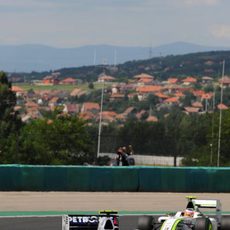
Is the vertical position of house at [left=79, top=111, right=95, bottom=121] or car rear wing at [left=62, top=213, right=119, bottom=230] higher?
house at [left=79, top=111, right=95, bottom=121]

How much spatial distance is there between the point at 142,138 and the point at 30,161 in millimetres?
19387

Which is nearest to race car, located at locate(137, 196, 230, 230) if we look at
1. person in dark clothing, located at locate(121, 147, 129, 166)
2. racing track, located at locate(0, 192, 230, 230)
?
racing track, located at locate(0, 192, 230, 230)

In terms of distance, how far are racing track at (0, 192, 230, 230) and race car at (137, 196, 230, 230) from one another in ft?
8.75

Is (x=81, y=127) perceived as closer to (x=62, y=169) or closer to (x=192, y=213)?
(x=62, y=169)

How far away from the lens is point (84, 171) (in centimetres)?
2378

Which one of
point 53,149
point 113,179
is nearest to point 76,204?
point 113,179

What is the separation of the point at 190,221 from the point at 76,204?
7813 millimetres

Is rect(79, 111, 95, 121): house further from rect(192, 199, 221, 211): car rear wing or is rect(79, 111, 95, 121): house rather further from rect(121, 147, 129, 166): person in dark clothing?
rect(192, 199, 221, 211): car rear wing

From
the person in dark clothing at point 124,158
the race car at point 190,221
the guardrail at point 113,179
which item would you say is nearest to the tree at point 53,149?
the person in dark clothing at point 124,158

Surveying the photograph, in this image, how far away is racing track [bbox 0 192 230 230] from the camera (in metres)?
18.3

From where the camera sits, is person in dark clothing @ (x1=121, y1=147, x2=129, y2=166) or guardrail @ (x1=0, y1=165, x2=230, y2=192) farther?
person in dark clothing @ (x1=121, y1=147, x2=129, y2=166)

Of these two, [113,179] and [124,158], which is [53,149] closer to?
[124,158]

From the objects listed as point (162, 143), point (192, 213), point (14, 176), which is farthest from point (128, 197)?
point (192, 213)

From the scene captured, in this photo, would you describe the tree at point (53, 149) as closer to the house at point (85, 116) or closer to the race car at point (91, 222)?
the house at point (85, 116)
